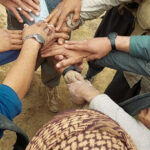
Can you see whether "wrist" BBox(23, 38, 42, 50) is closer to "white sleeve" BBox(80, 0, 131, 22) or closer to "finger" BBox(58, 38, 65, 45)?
"finger" BBox(58, 38, 65, 45)

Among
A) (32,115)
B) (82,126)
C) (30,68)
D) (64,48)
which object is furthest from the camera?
(32,115)

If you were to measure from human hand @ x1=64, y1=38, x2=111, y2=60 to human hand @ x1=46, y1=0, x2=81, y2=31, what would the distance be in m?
0.14

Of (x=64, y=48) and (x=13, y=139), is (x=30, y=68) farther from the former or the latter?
(x=13, y=139)

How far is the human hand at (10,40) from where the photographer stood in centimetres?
124

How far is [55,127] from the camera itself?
0.65 m

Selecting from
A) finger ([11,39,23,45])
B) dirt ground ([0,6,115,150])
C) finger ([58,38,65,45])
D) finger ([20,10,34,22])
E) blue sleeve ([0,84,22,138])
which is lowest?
dirt ground ([0,6,115,150])

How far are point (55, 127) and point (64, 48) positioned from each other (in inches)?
30.6

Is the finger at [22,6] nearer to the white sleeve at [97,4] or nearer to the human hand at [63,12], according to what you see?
the human hand at [63,12]

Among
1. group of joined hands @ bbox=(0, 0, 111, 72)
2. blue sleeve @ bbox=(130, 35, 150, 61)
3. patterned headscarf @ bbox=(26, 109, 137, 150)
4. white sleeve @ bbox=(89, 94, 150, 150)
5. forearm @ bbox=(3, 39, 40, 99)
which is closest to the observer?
patterned headscarf @ bbox=(26, 109, 137, 150)

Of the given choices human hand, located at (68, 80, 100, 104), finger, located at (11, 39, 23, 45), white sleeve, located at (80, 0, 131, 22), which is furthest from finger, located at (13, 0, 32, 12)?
human hand, located at (68, 80, 100, 104)

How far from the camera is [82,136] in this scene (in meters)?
0.59

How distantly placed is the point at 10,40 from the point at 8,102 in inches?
18.7

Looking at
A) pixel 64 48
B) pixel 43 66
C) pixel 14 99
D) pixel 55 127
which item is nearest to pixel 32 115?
pixel 43 66

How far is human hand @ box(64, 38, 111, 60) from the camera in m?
1.28
